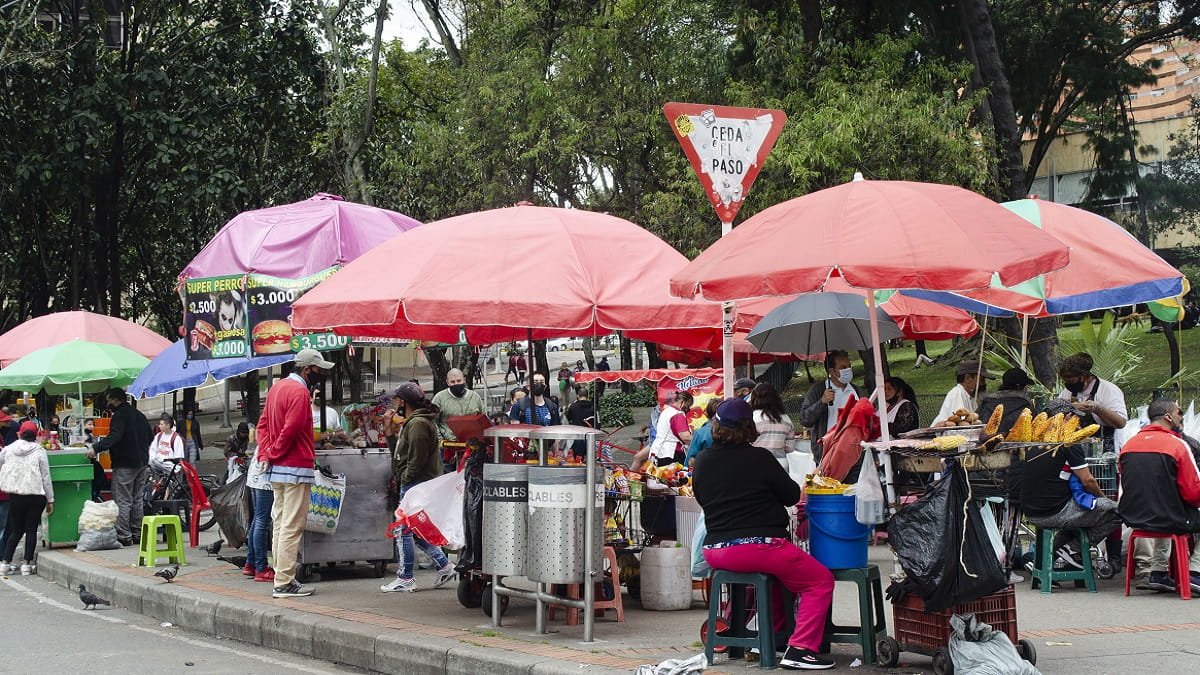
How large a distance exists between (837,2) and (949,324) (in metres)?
10.0

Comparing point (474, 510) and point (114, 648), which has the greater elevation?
point (474, 510)

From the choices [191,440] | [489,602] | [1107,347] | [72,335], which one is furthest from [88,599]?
[191,440]

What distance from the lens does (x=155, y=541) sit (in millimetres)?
12164

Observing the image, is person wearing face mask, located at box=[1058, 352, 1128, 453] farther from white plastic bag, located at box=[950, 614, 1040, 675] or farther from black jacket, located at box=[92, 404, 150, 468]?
black jacket, located at box=[92, 404, 150, 468]

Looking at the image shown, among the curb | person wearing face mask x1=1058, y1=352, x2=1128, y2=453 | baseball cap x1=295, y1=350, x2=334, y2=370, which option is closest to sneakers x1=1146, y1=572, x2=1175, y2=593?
person wearing face mask x1=1058, y1=352, x2=1128, y2=453

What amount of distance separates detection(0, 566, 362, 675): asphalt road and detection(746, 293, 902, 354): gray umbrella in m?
6.23

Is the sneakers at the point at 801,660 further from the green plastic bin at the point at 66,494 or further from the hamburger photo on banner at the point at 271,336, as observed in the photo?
the green plastic bin at the point at 66,494

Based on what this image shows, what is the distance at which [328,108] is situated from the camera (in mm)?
25812

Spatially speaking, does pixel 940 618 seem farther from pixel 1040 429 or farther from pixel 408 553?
pixel 408 553

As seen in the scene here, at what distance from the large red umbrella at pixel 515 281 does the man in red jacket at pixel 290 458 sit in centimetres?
136

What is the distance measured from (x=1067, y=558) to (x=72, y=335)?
13.6m

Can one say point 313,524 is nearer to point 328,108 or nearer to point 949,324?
point 949,324

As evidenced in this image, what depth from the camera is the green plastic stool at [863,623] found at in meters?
6.76

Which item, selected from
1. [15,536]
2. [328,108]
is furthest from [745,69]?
[15,536]
